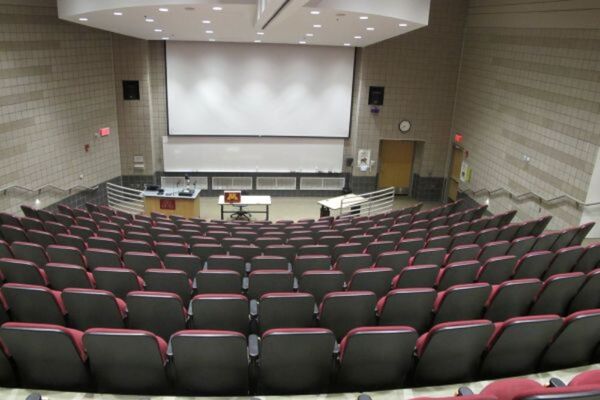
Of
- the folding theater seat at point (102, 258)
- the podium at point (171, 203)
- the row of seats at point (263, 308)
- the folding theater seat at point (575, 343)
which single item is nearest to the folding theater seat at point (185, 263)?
the folding theater seat at point (102, 258)

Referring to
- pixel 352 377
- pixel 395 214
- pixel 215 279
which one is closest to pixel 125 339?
pixel 352 377

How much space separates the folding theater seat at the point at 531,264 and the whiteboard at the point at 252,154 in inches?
435

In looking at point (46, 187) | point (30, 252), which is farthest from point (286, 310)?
point (46, 187)

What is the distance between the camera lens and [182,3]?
7172mm

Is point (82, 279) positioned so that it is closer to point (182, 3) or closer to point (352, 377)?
point (352, 377)

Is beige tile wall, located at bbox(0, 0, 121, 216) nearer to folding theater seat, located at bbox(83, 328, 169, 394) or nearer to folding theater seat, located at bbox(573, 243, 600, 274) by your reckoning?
folding theater seat, located at bbox(83, 328, 169, 394)

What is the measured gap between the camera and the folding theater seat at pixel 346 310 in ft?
12.9

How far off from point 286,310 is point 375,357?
106 cm

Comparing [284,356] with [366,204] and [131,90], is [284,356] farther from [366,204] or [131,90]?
[131,90]

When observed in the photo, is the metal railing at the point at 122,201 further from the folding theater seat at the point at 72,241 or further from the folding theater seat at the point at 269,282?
the folding theater seat at the point at 269,282

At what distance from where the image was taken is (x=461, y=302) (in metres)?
4.13

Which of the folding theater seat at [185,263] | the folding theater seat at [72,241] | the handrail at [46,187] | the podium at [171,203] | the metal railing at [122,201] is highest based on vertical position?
the folding theater seat at [185,263]

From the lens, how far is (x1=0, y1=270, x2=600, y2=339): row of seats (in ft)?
12.7

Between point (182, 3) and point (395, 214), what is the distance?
6702 millimetres
